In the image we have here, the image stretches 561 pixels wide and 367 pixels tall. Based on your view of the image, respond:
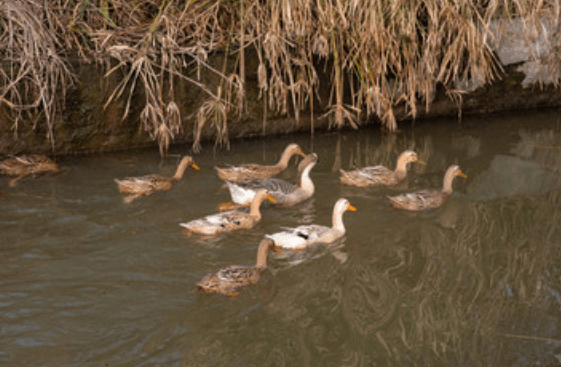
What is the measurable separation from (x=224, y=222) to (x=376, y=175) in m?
2.37

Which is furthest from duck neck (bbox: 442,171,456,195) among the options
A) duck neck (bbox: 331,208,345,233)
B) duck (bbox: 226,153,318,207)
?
duck neck (bbox: 331,208,345,233)

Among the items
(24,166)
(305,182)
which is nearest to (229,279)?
(305,182)

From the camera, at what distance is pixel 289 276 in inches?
282

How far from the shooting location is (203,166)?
33.7ft

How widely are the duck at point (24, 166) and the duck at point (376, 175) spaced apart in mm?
3481

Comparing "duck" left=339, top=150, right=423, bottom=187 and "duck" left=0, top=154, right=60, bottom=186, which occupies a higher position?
"duck" left=0, top=154, right=60, bottom=186

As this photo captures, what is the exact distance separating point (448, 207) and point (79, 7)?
5482mm

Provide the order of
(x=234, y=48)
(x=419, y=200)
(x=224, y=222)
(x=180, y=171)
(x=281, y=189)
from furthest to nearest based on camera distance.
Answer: (x=234, y=48)
(x=180, y=171)
(x=281, y=189)
(x=419, y=200)
(x=224, y=222)

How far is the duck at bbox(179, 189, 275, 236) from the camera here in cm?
796

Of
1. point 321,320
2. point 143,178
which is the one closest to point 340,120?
point 143,178

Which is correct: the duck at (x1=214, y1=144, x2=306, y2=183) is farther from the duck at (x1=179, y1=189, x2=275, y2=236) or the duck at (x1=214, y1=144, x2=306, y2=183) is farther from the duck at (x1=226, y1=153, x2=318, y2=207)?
the duck at (x1=179, y1=189, x2=275, y2=236)

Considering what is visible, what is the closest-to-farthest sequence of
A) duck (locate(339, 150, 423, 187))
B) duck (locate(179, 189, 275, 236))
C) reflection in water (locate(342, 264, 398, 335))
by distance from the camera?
1. reflection in water (locate(342, 264, 398, 335))
2. duck (locate(179, 189, 275, 236))
3. duck (locate(339, 150, 423, 187))

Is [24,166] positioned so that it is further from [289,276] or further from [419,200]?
[419,200]

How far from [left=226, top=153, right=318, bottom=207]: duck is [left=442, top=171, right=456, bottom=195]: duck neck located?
147 centimetres
